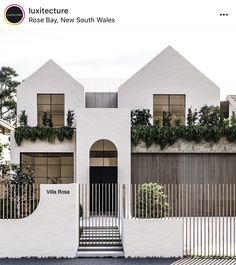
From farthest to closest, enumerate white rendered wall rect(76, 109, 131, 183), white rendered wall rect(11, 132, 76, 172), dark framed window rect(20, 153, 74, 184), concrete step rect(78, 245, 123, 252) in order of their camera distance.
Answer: dark framed window rect(20, 153, 74, 184), white rendered wall rect(11, 132, 76, 172), white rendered wall rect(76, 109, 131, 183), concrete step rect(78, 245, 123, 252)

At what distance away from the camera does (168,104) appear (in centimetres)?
3047

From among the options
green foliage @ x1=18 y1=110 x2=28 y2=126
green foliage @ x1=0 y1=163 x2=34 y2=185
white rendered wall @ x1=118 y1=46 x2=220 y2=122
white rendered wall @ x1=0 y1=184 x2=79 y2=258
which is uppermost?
white rendered wall @ x1=118 y1=46 x2=220 y2=122

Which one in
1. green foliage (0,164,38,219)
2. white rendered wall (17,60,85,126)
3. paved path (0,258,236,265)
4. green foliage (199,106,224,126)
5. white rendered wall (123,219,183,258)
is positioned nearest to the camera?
paved path (0,258,236,265)

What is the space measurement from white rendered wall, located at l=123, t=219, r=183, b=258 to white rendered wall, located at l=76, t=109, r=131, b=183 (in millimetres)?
9086

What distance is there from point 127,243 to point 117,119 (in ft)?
32.8

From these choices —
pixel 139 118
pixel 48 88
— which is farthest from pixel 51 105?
pixel 139 118

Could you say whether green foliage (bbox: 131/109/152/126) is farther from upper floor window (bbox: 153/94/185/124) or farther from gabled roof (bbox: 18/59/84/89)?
gabled roof (bbox: 18/59/84/89)

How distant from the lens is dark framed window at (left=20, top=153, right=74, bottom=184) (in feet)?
96.2

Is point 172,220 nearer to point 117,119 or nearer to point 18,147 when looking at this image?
point 117,119

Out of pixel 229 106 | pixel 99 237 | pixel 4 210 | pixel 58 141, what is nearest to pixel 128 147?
pixel 58 141

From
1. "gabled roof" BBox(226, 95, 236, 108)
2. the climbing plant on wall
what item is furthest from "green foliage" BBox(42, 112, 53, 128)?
"gabled roof" BBox(226, 95, 236, 108)

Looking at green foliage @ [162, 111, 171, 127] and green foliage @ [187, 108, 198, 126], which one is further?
green foliage @ [162, 111, 171, 127]

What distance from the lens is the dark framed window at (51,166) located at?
2931cm

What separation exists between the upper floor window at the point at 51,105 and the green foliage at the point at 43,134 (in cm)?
268
